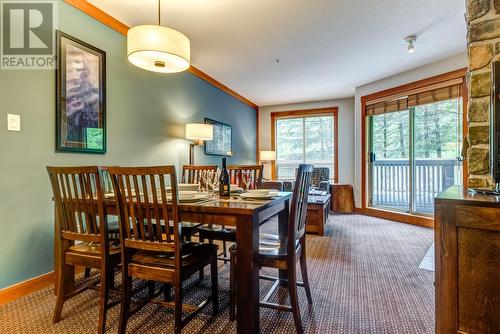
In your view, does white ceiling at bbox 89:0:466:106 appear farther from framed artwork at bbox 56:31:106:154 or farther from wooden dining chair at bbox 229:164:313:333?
wooden dining chair at bbox 229:164:313:333

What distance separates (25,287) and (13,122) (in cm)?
122

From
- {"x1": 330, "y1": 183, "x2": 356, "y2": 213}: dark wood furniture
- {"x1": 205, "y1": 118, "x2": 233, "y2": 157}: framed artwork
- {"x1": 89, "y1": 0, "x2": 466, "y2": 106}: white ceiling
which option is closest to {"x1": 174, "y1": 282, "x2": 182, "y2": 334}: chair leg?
{"x1": 89, "y1": 0, "x2": 466, "y2": 106}: white ceiling

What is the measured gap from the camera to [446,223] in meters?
1.20

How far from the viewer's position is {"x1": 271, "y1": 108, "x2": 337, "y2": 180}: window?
6328mm

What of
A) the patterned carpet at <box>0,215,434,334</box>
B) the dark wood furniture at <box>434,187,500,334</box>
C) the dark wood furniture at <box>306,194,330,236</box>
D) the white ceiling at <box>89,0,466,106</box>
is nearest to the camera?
the dark wood furniture at <box>434,187,500,334</box>

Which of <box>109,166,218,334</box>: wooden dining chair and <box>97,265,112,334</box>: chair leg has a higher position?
<box>109,166,218,334</box>: wooden dining chair

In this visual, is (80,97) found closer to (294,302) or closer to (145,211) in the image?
(145,211)

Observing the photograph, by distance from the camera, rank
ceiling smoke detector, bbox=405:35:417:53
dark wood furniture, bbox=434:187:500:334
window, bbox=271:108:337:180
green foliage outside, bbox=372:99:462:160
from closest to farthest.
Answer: dark wood furniture, bbox=434:187:500:334 → ceiling smoke detector, bbox=405:35:417:53 → green foliage outside, bbox=372:99:462:160 → window, bbox=271:108:337:180

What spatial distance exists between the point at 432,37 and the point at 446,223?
9.84 ft

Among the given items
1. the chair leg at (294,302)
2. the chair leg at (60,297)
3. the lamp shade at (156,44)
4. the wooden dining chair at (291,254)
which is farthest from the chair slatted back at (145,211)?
the lamp shade at (156,44)

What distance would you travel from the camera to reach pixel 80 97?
2422 millimetres

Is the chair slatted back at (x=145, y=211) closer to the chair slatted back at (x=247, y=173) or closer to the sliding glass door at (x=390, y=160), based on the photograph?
the chair slatted back at (x=247, y=173)

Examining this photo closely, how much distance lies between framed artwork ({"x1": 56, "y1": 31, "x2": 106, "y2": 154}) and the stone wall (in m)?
2.91

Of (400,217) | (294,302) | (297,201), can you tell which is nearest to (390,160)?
(400,217)
